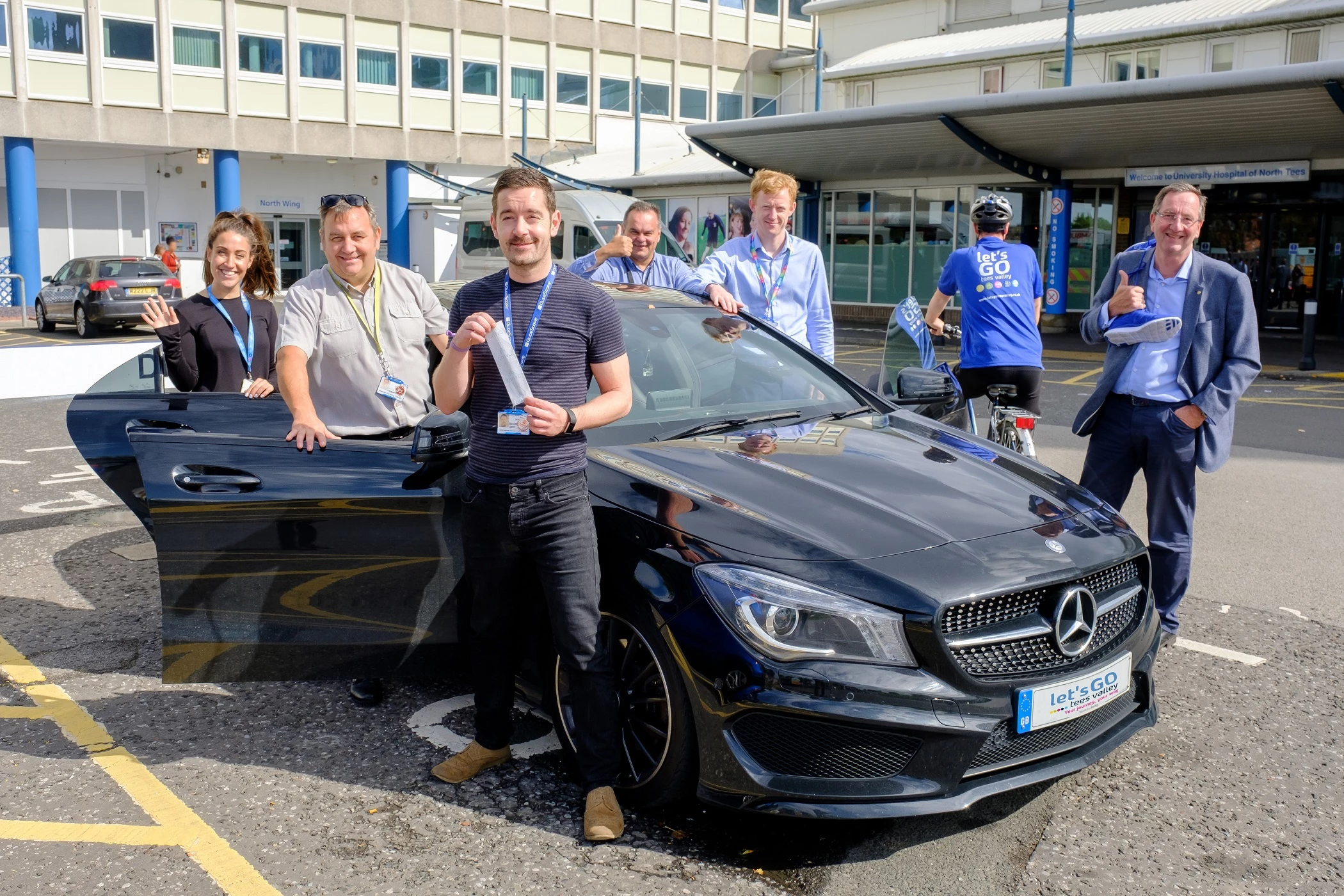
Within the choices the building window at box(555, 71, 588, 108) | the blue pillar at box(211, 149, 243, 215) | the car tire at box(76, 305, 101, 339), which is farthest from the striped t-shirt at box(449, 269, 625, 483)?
the building window at box(555, 71, 588, 108)

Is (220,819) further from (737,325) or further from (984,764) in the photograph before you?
(737,325)

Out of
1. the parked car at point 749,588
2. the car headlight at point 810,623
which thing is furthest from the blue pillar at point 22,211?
the car headlight at point 810,623

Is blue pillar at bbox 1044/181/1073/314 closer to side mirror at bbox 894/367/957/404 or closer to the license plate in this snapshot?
side mirror at bbox 894/367/957/404

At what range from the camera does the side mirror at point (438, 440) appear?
3576 millimetres

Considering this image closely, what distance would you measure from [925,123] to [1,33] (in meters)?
24.3

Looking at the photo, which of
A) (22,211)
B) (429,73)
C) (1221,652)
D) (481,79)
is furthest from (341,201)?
(481,79)

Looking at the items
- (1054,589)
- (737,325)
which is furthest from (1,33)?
(1054,589)

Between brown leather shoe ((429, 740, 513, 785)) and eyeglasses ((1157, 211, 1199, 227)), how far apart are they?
10.4ft

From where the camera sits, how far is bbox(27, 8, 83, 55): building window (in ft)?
103

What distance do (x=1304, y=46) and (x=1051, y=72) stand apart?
5.24m

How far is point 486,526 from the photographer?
340 cm

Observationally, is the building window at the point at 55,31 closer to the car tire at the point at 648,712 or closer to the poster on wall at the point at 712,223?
the poster on wall at the point at 712,223

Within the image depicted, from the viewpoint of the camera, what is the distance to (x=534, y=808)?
3582 millimetres

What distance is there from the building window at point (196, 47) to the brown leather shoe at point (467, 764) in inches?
1360
